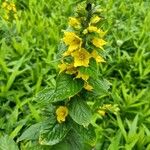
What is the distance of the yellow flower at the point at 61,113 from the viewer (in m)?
1.82

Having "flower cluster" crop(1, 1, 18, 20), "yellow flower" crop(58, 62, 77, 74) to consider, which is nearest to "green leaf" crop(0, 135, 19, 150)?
"yellow flower" crop(58, 62, 77, 74)

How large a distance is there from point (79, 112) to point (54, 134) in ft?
0.53

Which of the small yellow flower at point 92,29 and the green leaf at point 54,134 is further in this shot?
the green leaf at point 54,134

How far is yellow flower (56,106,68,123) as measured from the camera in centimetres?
182

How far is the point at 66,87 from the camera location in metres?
1.72

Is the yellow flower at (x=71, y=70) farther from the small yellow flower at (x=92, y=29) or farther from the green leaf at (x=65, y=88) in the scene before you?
the small yellow flower at (x=92, y=29)

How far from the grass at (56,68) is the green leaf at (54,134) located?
0.51 meters

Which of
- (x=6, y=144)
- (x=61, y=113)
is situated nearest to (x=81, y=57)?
(x=61, y=113)

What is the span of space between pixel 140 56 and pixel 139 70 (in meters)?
0.17

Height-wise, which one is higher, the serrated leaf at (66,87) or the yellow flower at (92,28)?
the yellow flower at (92,28)

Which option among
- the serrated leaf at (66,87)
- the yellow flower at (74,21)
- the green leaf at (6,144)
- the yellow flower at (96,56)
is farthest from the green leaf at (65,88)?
the green leaf at (6,144)

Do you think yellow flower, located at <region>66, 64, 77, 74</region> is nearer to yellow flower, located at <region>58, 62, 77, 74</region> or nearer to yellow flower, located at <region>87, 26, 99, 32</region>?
yellow flower, located at <region>58, 62, 77, 74</region>

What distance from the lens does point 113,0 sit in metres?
4.65

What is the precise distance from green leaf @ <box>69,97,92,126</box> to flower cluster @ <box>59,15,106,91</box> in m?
0.14
